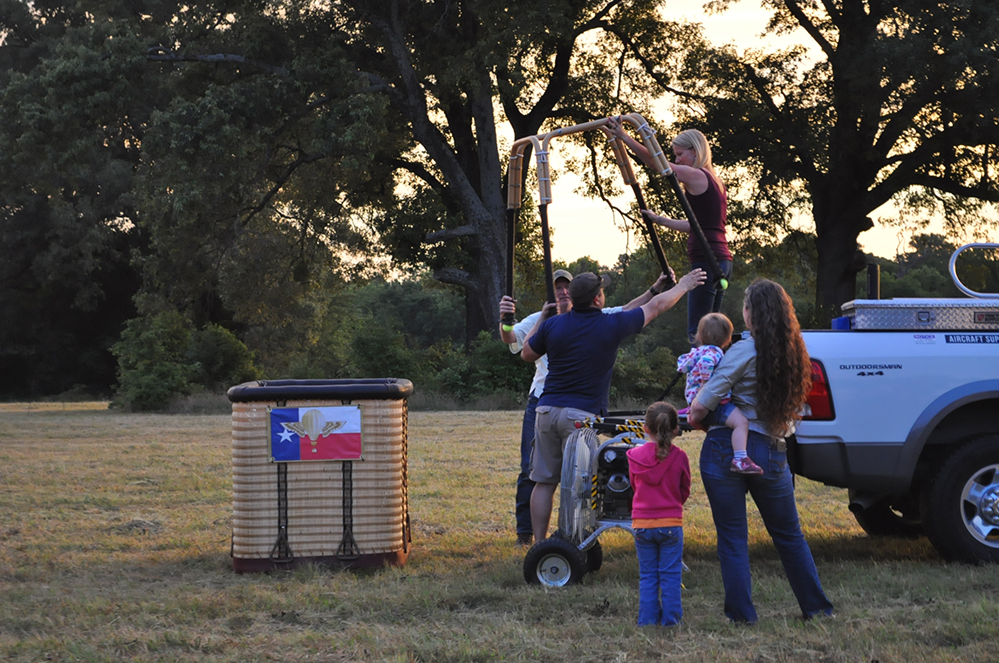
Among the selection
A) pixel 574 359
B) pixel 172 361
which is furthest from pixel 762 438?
pixel 172 361

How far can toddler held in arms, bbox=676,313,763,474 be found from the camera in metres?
5.13

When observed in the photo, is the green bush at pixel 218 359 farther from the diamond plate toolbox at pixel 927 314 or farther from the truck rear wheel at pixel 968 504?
the truck rear wheel at pixel 968 504

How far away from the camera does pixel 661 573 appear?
5340 mm

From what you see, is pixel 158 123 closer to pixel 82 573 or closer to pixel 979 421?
pixel 82 573

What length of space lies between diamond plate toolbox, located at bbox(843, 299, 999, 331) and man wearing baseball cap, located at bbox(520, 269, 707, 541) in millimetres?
1127

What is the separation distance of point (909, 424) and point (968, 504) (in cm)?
59

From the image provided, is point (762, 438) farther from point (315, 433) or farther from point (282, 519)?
point (282, 519)

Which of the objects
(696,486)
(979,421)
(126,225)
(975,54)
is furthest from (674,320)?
(979,421)

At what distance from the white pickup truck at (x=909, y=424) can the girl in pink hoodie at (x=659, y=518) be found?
139 centimetres

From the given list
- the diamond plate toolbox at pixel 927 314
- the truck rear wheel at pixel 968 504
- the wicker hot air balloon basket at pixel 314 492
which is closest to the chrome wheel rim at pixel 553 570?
the wicker hot air balloon basket at pixel 314 492

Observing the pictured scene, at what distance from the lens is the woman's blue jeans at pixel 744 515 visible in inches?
206

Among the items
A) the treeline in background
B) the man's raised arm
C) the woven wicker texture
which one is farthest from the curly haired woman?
the treeline in background

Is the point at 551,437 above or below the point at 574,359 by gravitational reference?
below

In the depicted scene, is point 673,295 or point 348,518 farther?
point 348,518
